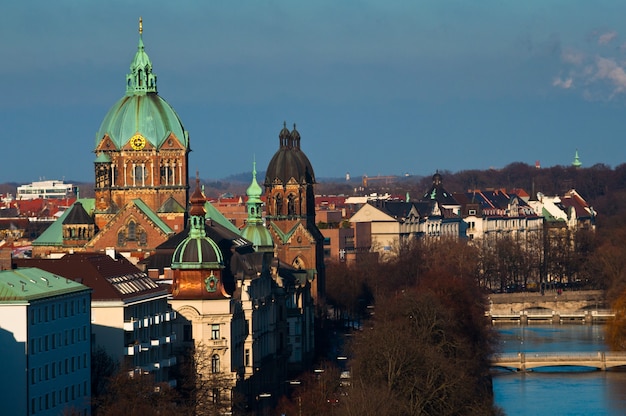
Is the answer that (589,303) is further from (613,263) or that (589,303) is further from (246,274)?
(246,274)

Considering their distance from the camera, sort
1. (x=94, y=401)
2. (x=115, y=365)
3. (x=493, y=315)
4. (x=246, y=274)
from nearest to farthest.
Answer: (x=94, y=401) → (x=115, y=365) → (x=246, y=274) → (x=493, y=315)

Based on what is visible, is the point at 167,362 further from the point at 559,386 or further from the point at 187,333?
the point at 559,386

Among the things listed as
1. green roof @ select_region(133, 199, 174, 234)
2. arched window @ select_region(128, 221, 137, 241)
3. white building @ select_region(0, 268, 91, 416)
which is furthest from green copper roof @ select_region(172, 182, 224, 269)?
arched window @ select_region(128, 221, 137, 241)

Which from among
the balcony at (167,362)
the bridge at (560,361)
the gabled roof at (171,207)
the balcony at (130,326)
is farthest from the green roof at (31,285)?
the bridge at (560,361)

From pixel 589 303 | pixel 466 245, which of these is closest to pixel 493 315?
pixel 589 303

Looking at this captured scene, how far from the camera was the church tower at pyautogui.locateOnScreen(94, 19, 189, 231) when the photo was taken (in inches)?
4897

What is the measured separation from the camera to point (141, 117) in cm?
12438

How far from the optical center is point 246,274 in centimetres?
10569

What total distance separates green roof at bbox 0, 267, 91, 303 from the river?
97.8 feet

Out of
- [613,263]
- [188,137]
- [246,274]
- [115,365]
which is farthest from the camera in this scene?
[613,263]

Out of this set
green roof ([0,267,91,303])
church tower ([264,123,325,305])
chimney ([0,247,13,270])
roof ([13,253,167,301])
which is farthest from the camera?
church tower ([264,123,325,305])

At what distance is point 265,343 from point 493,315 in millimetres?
60677

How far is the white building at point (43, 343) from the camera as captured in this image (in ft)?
255

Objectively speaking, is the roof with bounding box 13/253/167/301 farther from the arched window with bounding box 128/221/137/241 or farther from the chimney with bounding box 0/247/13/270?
the arched window with bounding box 128/221/137/241
